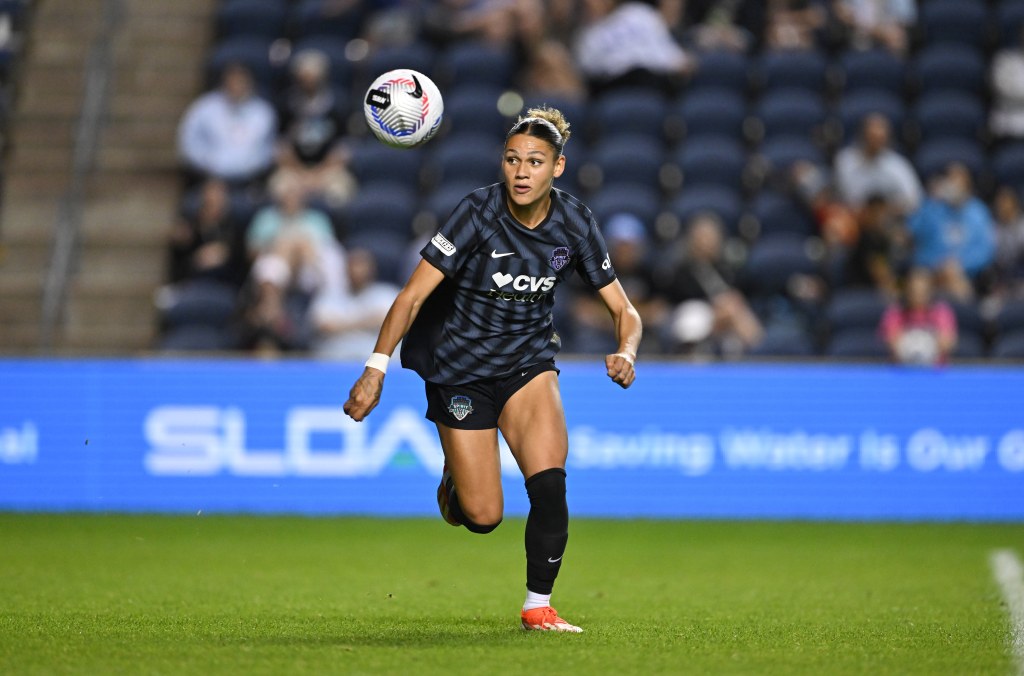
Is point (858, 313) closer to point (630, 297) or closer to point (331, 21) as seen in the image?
point (630, 297)

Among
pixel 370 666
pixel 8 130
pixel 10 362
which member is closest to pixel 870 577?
pixel 370 666

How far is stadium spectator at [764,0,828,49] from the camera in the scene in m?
15.8

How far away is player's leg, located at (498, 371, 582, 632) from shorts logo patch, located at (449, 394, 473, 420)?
0.22 meters

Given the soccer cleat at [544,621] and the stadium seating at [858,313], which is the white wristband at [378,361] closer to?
the soccer cleat at [544,621]

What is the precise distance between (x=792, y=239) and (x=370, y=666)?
9834mm

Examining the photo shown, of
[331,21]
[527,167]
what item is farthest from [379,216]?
[527,167]

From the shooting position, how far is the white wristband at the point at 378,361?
6.00 meters

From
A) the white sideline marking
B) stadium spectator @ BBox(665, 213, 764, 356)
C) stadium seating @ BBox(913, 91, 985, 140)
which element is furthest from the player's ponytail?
stadium seating @ BBox(913, 91, 985, 140)

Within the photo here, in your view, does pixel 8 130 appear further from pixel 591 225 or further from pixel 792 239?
pixel 591 225

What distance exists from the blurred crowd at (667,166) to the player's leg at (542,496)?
21.5 ft

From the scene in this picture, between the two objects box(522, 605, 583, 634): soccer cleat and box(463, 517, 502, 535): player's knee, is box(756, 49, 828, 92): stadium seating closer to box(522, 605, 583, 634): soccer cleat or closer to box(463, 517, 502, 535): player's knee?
box(463, 517, 502, 535): player's knee

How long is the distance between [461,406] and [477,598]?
1.52 meters

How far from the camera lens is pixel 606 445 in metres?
12.2

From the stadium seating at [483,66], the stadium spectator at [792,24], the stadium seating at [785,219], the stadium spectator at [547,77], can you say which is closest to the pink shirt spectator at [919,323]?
the stadium seating at [785,219]
